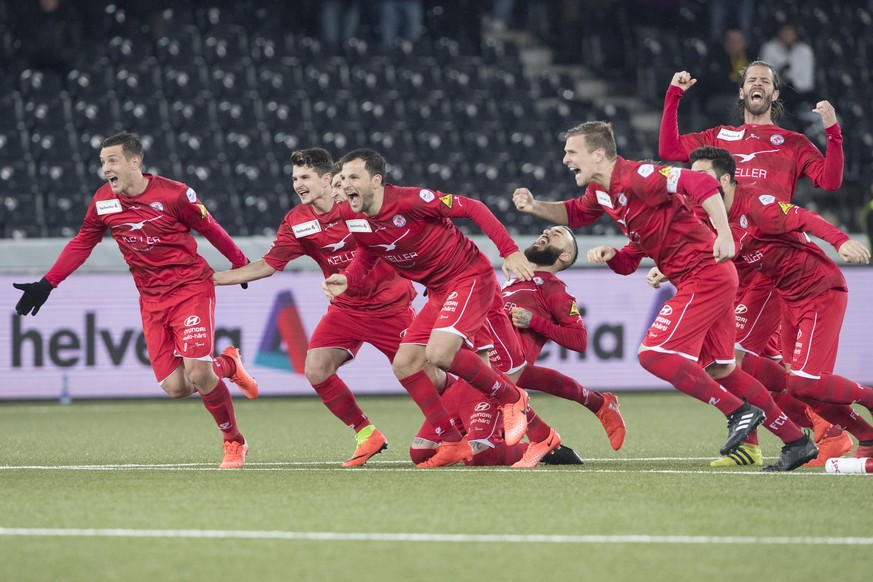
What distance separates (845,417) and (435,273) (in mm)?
2456

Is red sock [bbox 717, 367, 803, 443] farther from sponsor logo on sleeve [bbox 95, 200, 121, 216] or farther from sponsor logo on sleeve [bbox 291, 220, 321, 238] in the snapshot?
sponsor logo on sleeve [bbox 95, 200, 121, 216]

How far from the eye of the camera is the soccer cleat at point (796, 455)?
712 cm

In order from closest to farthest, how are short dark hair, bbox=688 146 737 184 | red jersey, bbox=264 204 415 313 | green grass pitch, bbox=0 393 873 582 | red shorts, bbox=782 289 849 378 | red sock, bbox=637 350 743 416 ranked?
1. green grass pitch, bbox=0 393 873 582
2. red sock, bbox=637 350 743 416
3. red shorts, bbox=782 289 849 378
4. short dark hair, bbox=688 146 737 184
5. red jersey, bbox=264 204 415 313

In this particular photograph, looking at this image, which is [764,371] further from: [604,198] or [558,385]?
[604,198]

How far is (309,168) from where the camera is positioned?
8266 mm

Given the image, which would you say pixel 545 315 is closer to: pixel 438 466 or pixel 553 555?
pixel 438 466

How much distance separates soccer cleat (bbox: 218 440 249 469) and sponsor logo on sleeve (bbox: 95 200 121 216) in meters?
1.57

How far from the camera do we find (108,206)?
816 centimetres

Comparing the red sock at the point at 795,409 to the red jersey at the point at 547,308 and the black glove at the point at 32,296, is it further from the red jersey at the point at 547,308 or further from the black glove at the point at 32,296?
the black glove at the point at 32,296

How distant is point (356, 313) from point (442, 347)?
3.54ft

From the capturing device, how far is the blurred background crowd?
54.1 feet

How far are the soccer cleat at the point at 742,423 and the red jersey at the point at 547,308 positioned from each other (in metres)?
1.69

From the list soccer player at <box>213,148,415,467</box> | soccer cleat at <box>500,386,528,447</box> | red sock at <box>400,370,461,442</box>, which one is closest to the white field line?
soccer cleat at <box>500,386,528,447</box>

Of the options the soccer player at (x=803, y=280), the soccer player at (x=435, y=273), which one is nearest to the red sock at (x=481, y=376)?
the soccer player at (x=435, y=273)
